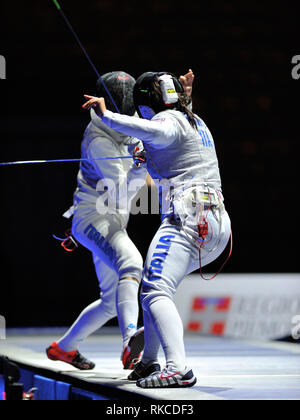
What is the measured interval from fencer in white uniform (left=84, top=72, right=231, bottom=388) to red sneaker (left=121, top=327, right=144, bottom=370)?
0.69 feet

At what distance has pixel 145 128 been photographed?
2717mm

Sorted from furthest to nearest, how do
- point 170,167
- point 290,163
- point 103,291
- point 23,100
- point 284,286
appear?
point 290,163
point 23,100
point 284,286
point 103,291
point 170,167

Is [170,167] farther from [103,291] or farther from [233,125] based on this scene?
[233,125]

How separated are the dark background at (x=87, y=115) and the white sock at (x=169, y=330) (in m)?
4.35

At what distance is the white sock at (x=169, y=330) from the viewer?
2.67 metres

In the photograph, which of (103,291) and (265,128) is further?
(265,128)

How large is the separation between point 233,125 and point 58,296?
2.37m

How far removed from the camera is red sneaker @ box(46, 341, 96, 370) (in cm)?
360

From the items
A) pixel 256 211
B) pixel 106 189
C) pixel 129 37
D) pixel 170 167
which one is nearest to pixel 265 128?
pixel 256 211

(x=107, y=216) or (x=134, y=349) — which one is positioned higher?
(x=107, y=216)

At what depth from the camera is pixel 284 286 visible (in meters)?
6.01

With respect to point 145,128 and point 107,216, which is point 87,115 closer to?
point 107,216

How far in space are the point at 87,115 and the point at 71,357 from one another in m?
3.65

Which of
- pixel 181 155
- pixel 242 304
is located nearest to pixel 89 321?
pixel 181 155
